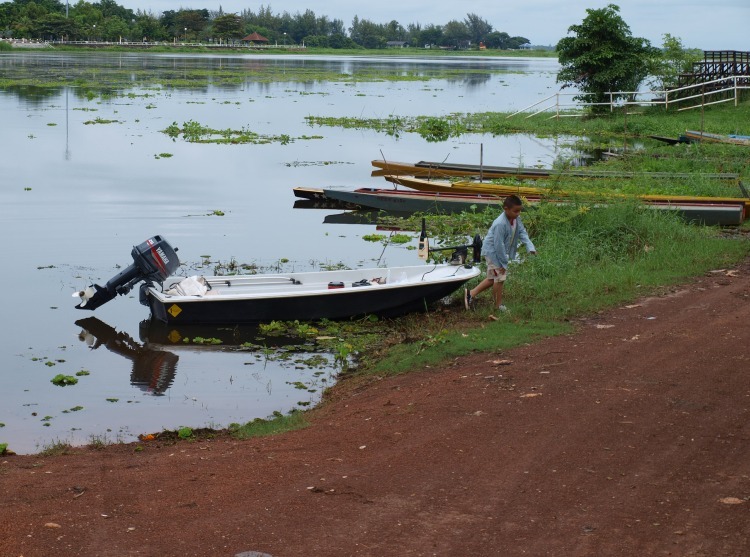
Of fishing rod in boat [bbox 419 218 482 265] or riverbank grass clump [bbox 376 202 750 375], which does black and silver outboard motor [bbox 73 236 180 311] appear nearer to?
fishing rod in boat [bbox 419 218 482 265]

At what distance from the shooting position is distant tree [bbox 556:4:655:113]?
39812mm

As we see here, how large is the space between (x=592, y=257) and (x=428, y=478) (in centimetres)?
855

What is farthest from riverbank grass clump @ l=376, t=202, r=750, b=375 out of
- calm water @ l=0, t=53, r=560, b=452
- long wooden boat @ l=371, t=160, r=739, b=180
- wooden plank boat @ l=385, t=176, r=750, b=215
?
long wooden boat @ l=371, t=160, r=739, b=180

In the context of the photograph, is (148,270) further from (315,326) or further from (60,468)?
(60,468)

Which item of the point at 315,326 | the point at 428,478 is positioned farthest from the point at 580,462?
the point at 315,326

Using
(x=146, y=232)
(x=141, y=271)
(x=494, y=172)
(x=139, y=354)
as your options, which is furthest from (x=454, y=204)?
(x=139, y=354)

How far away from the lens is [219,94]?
5600 centimetres

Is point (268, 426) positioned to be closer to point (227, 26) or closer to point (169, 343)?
point (169, 343)

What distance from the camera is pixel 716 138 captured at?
28.7m

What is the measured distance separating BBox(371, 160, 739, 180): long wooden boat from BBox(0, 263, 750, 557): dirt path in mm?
12596

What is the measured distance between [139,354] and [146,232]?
24.0 feet

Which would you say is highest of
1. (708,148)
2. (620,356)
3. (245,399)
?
(708,148)

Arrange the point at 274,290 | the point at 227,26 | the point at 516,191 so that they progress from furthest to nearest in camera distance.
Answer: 1. the point at 227,26
2. the point at 516,191
3. the point at 274,290

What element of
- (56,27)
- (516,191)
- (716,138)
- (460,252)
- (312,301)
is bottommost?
(312,301)
